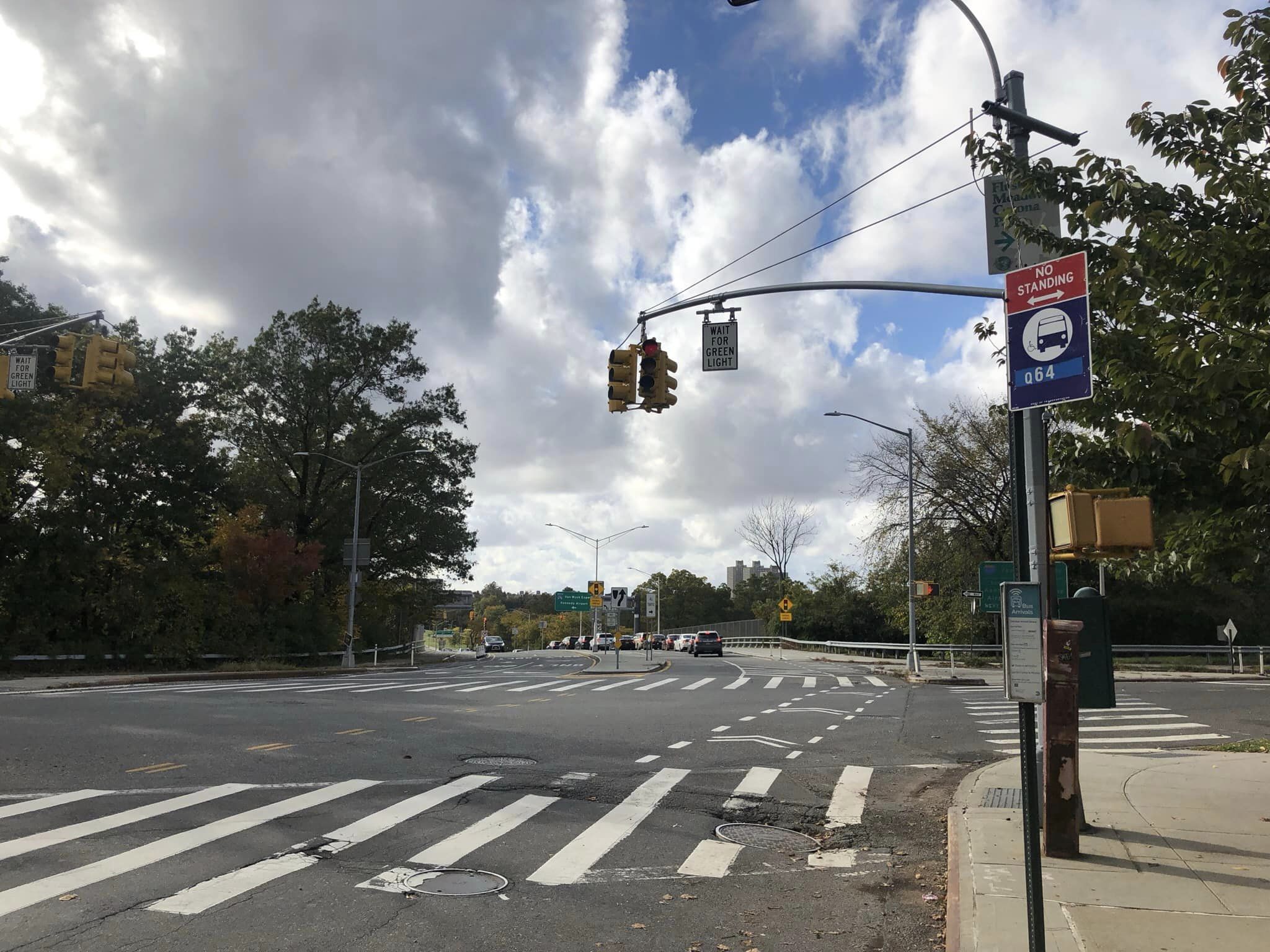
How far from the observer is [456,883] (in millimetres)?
6297

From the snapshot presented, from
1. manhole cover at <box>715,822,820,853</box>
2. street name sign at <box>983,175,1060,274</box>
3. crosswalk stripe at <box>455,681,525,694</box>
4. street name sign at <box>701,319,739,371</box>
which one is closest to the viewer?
manhole cover at <box>715,822,820,853</box>

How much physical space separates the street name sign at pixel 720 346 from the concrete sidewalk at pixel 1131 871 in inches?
294

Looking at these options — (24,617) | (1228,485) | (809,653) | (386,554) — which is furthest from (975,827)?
(809,653)

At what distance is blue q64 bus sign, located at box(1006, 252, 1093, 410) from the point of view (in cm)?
499

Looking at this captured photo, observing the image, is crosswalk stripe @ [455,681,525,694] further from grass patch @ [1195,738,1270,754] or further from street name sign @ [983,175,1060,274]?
street name sign @ [983,175,1060,274]

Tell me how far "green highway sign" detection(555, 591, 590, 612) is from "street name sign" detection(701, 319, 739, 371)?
6098 centimetres

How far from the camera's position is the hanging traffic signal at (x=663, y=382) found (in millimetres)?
15555

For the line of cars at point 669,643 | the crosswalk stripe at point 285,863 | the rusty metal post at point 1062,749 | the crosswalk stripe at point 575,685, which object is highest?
the rusty metal post at point 1062,749

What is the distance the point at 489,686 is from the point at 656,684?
528 centimetres

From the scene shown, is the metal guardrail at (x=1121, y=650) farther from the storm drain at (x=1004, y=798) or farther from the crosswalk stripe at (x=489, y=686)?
the storm drain at (x=1004, y=798)

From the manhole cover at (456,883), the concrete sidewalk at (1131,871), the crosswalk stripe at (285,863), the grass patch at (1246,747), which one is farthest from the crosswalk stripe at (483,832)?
the grass patch at (1246,747)

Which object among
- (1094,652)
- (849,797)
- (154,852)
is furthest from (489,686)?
(1094,652)

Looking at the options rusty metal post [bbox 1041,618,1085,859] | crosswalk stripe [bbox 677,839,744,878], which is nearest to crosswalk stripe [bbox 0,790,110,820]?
crosswalk stripe [bbox 677,839,744,878]

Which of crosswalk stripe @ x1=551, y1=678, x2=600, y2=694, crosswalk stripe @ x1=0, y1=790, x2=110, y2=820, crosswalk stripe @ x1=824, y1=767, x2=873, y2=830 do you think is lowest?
crosswalk stripe @ x1=551, y1=678, x2=600, y2=694
